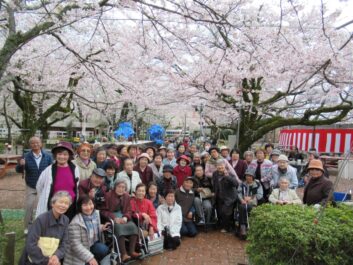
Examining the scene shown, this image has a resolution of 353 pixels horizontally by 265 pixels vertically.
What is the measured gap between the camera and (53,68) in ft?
40.4

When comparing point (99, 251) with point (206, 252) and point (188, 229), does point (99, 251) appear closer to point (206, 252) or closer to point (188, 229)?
point (206, 252)

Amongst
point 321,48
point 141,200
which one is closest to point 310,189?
point 141,200

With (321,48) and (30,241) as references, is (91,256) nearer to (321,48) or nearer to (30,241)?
(30,241)

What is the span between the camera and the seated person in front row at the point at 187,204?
5652 mm

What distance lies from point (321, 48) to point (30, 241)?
9.25 m

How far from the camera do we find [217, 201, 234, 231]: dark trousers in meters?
5.94

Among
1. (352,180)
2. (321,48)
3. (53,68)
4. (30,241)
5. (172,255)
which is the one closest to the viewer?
(30,241)

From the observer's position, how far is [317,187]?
15.1 feet

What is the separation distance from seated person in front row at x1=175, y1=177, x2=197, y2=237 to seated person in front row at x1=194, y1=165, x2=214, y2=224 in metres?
0.13

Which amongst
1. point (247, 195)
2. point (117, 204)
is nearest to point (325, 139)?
point (247, 195)

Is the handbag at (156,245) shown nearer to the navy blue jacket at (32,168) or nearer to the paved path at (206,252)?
the paved path at (206,252)

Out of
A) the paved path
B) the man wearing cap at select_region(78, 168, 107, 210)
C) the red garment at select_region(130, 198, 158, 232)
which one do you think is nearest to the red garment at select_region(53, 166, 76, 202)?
the man wearing cap at select_region(78, 168, 107, 210)

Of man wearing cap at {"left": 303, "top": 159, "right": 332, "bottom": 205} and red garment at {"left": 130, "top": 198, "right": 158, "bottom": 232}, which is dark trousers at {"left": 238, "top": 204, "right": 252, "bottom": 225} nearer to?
man wearing cap at {"left": 303, "top": 159, "right": 332, "bottom": 205}

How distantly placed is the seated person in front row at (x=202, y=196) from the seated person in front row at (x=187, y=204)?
0.43ft
